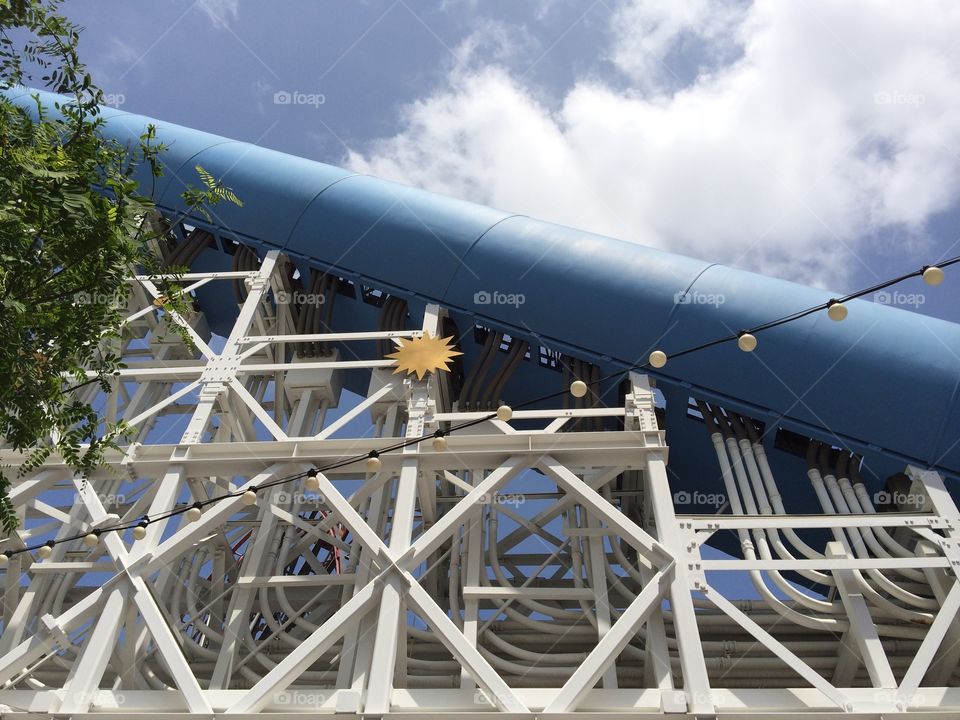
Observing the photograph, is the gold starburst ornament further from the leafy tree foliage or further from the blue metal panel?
the leafy tree foliage

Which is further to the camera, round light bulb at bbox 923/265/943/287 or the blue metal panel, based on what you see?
the blue metal panel

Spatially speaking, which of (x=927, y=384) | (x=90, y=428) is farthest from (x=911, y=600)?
(x=90, y=428)

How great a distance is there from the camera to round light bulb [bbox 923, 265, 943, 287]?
7.04m

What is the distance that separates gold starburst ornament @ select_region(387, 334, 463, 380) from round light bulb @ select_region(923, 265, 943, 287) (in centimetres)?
547

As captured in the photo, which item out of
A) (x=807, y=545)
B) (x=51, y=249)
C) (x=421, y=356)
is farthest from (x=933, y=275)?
(x=51, y=249)

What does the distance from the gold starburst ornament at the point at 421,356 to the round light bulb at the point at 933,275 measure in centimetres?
547

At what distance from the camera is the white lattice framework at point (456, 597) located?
7.29 metres

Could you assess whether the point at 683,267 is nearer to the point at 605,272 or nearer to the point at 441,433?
the point at 605,272

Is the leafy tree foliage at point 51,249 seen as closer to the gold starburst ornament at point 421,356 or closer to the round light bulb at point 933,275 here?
the gold starburst ornament at point 421,356

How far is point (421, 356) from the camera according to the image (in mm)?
10539

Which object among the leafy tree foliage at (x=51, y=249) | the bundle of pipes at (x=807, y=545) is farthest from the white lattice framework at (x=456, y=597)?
the leafy tree foliage at (x=51, y=249)

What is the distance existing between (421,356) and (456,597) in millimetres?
3056

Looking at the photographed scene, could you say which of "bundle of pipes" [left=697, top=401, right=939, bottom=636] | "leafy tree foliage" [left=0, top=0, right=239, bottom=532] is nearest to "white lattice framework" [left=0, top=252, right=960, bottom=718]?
"bundle of pipes" [left=697, top=401, right=939, bottom=636]

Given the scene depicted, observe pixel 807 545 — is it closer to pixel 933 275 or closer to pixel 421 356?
pixel 933 275
